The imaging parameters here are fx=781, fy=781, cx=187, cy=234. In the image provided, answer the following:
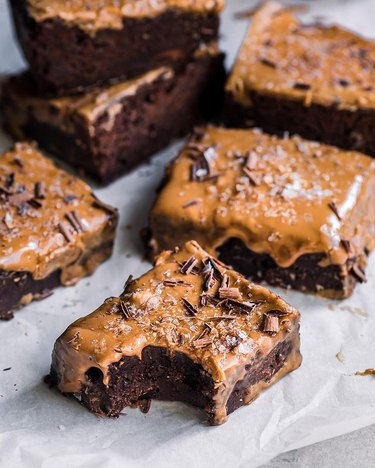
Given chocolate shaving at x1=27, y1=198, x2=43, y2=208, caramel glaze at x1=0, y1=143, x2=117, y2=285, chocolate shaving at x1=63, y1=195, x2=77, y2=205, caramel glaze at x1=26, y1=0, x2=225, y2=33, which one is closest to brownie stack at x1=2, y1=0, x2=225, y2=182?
caramel glaze at x1=26, y1=0, x2=225, y2=33

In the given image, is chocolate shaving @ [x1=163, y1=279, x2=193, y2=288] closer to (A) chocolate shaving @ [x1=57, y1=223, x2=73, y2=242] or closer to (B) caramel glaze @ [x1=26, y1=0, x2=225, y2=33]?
(A) chocolate shaving @ [x1=57, y1=223, x2=73, y2=242]

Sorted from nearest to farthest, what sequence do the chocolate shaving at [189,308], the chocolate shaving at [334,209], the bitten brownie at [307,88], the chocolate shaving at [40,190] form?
the chocolate shaving at [189,308], the chocolate shaving at [334,209], the chocolate shaving at [40,190], the bitten brownie at [307,88]

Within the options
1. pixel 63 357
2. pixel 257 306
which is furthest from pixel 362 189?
pixel 63 357

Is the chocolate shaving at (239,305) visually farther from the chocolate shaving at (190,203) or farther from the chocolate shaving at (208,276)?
the chocolate shaving at (190,203)

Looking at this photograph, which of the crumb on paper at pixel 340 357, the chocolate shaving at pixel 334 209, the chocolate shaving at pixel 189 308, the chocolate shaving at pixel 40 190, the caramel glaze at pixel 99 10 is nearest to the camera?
the chocolate shaving at pixel 189 308

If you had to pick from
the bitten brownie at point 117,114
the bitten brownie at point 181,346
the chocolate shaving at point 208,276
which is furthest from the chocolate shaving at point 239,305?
the bitten brownie at point 117,114

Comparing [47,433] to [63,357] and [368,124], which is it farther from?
[368,124]
